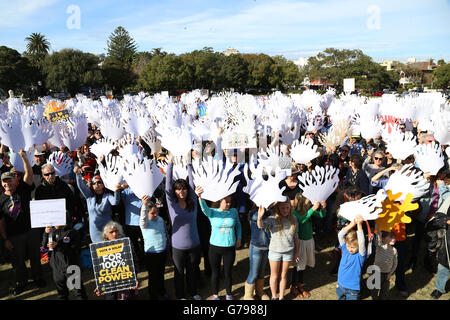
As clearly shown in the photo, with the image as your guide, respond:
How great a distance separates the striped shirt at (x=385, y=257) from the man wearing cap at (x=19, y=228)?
4.67 m

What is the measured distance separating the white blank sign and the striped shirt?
383 centimetres

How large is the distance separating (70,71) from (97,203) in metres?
54.8

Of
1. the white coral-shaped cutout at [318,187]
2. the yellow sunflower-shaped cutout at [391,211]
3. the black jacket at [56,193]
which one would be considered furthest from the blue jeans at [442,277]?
the black jacket at [56,193]

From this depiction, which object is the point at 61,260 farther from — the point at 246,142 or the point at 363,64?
the point at 363,64

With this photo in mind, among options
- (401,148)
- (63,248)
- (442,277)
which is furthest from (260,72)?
(63,248)

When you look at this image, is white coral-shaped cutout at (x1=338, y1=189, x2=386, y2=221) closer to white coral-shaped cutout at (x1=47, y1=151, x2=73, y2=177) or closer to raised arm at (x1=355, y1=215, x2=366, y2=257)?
raised arm at (x1=355, y1=215, x2=366, y2=257)

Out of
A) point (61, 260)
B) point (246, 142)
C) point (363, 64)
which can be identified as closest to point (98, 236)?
point (61, 260)

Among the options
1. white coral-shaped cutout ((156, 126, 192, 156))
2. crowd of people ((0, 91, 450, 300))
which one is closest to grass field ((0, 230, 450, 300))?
crowd of people ((0, 91, 450, 300))

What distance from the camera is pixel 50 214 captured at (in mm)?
3893

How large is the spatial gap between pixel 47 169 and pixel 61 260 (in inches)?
51.2

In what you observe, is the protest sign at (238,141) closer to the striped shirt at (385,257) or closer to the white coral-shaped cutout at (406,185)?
the white coral-shaped cutout at (406,185)

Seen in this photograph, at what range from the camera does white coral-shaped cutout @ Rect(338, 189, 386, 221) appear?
11.6 feet

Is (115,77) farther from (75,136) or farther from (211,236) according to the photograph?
(211,236)
